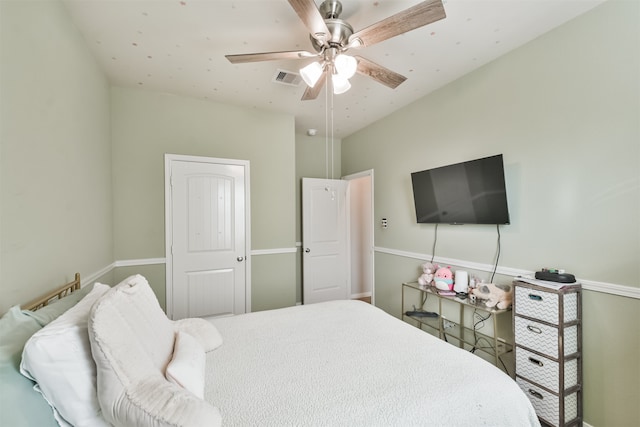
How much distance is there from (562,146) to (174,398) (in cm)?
260

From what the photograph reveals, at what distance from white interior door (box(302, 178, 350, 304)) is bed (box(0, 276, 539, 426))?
2270mm

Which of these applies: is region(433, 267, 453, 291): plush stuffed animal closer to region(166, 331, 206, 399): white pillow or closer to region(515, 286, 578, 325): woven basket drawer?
region(515, 286, 578, 325): woven basket drawer

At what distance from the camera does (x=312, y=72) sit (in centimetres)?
174

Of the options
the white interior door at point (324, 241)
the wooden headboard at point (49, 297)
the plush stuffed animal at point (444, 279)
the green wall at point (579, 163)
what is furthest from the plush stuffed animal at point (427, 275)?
the wooden headboard at point (49, 297)

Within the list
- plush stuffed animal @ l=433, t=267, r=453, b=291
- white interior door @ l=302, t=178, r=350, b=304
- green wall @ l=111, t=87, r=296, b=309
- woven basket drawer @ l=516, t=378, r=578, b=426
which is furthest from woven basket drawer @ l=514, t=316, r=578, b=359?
white interior door @ l=302, t=178, r=350, b=304

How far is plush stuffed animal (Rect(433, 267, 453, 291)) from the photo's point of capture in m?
2.53

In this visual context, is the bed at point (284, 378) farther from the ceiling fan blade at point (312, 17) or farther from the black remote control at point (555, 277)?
the ceiling fan blade at point (312, 17)

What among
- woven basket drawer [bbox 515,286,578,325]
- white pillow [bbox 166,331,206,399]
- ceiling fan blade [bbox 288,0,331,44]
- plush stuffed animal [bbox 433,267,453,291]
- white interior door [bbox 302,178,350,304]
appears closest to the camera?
white pillow [bbox 166,331,206,399]

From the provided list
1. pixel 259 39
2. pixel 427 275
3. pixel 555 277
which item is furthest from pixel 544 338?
pixel 259 39

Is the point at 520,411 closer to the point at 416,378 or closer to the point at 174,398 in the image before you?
the point at 416,378

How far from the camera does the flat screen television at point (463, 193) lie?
7.13 feet

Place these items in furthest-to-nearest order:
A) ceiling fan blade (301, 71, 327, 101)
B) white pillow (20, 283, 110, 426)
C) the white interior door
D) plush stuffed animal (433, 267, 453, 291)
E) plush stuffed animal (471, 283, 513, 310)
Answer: the white interior door, plush stuffed animal (433, 267, 453, 291), plush stuffed animal (471, 283, 513, 310), ceiling fan blade (301, 71, 327, 101), white pillow (20, 283, 110, 426)

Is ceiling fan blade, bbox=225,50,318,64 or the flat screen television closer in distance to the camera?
ceiling fan blade, bbox=225,50,318,64

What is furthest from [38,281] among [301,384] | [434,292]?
[434,292]
